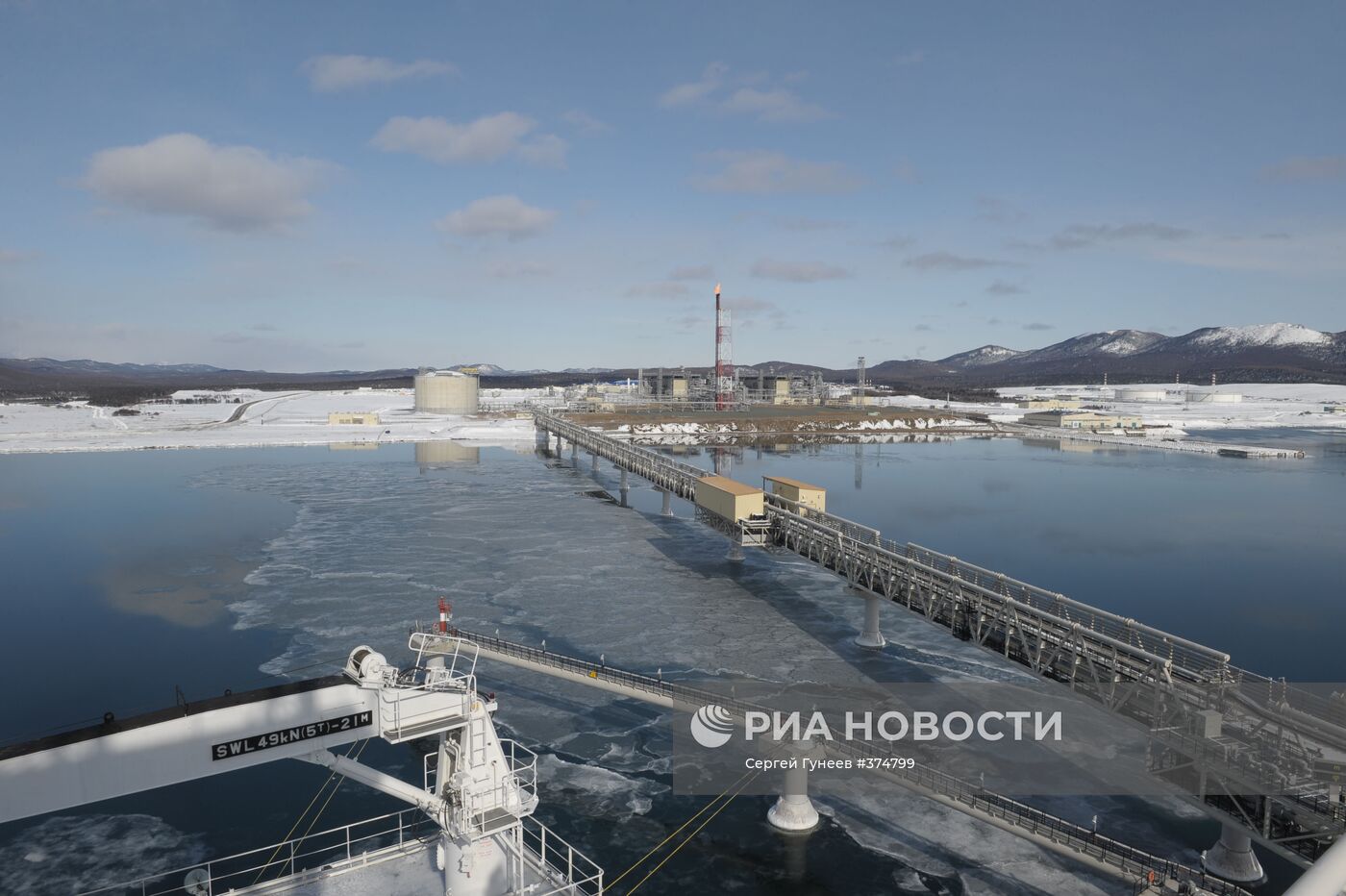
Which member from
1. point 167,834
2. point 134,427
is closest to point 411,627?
point 167,834

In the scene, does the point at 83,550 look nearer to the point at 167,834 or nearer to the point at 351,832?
the point at 167,834

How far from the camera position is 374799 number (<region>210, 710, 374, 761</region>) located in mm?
12273

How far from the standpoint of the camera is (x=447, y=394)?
177m

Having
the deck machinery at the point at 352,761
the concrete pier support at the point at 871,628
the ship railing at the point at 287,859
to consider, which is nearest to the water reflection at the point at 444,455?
the concrete pier support at the point at 871,628

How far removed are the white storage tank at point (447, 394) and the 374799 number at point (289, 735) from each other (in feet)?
551

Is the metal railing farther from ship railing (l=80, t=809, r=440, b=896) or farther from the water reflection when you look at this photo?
the water reflection

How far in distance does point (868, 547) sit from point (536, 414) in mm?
101186

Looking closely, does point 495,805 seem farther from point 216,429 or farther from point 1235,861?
point 216,429

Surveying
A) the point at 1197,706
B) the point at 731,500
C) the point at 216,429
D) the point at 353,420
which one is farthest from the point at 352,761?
the point at 353,420

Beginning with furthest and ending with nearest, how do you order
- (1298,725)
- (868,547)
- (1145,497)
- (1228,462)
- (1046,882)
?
(1228,462) → (1145,497) → (868,547) → (1046,882) → (1298,725)

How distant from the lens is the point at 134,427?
13600cm

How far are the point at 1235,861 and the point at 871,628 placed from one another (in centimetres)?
1593

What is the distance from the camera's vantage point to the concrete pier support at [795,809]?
20938mm

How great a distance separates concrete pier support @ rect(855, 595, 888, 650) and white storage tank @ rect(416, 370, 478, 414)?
500 ft
